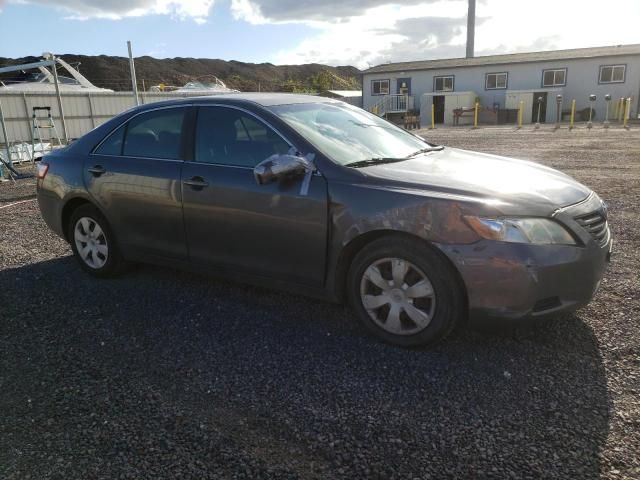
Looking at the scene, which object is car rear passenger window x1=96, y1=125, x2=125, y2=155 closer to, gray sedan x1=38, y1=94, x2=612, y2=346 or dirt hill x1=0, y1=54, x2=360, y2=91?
gray sedan x1=38, y1=94, x2=612, y2=346

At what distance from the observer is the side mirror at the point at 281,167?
348 centimetres

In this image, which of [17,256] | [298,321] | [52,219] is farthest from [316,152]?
[17,256]

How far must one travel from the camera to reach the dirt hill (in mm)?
72938

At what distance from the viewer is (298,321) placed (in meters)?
3.90

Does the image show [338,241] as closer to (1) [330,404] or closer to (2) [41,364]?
(1) [330,404]

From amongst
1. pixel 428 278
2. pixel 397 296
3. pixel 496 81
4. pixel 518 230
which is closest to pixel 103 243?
pixel 397 296

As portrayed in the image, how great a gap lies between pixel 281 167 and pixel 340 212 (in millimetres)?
502

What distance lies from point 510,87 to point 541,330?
3563 centimetres

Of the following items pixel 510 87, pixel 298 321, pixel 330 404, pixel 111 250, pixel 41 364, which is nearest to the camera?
pixel 330 404

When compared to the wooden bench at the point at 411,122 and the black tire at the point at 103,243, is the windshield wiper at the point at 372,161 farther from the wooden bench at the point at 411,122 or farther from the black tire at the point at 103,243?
the wooden bench at the point at 411,122

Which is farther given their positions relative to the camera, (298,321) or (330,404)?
(298,321)

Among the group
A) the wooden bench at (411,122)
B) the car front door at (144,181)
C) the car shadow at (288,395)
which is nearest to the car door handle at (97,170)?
the car front door at (144,181)

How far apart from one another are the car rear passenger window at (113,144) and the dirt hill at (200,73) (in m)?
50.6

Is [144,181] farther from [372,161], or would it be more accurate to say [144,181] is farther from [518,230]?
[518,230]
